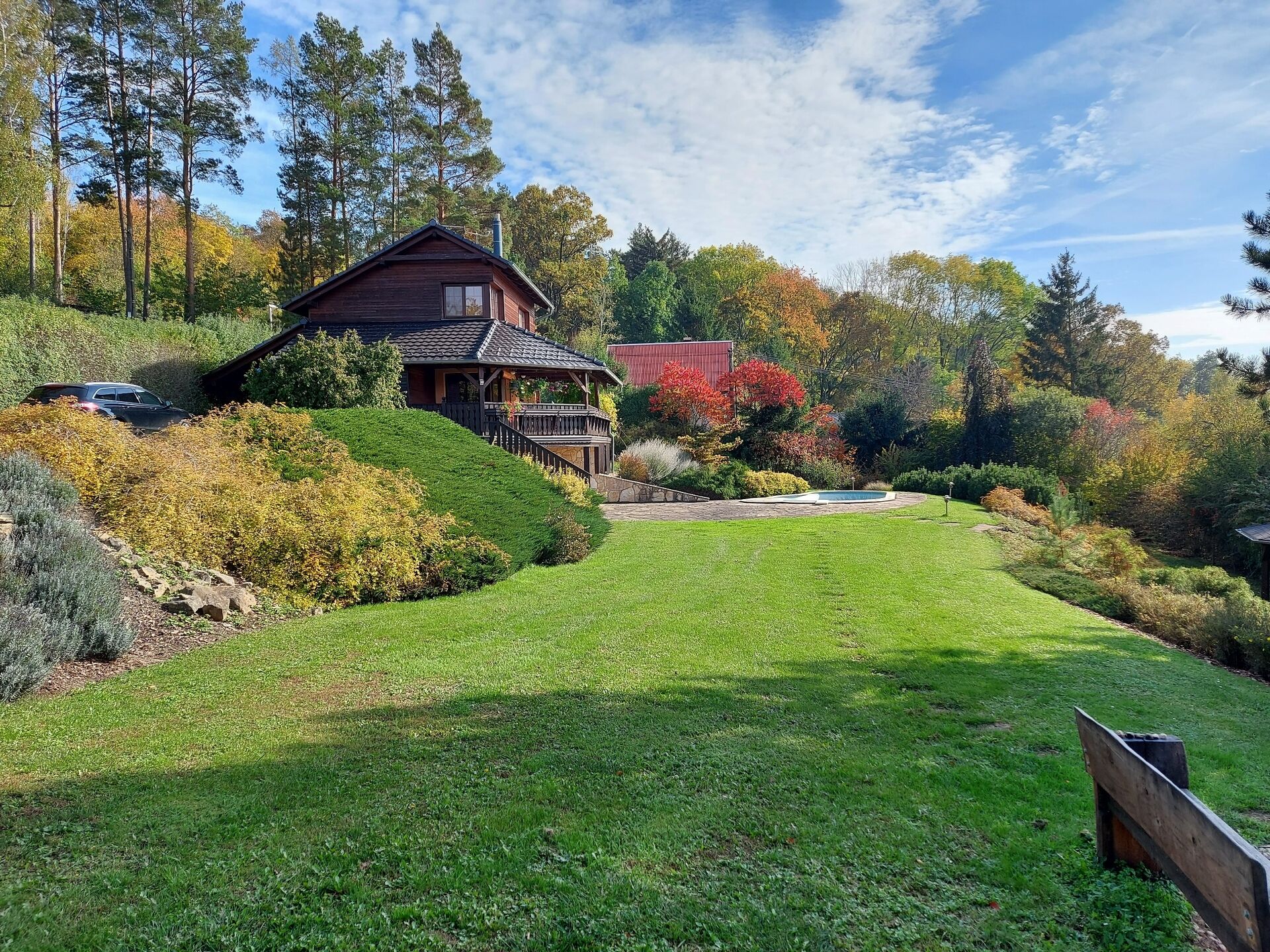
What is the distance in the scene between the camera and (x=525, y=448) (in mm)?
19203

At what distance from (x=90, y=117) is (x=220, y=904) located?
109 ft

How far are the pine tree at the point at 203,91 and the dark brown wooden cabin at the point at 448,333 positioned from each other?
9227mm

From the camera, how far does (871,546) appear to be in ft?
47.2

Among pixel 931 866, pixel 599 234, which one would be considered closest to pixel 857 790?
pixel 931 866

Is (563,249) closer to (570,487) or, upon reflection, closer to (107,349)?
(107,349)

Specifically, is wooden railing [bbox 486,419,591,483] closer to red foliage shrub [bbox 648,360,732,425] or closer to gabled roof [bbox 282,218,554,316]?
gabled roof [bbox 282,218,554,316]

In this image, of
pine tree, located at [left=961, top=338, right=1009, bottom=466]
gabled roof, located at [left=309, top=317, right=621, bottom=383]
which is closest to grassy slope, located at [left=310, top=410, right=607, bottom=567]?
gabled roof, located at [left=309, top=317, right=621, bottom=383]

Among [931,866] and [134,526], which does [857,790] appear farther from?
[134,526]

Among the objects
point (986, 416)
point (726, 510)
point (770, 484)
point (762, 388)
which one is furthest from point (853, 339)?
point (726, 510)

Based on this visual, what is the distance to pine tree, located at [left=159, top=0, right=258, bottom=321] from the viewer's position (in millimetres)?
25766

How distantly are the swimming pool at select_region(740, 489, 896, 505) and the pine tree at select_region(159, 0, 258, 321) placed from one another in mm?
24591

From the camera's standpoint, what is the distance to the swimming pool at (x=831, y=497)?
73.9 ft

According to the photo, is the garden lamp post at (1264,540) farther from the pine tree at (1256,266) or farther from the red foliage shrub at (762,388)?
the red foliage shrub at (762,388)

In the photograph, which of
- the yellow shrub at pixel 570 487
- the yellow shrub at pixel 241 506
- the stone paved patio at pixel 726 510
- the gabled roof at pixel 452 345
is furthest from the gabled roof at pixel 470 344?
the yellow shrub at pixel 241 506
